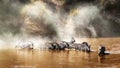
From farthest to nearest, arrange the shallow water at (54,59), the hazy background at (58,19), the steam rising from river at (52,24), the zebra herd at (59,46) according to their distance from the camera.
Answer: the hazy background at (58,19), the steam rising from river at (52,24), the zebra herd at (59,46), the shallow water at (54,59)

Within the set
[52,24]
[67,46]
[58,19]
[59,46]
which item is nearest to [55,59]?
[59,46]

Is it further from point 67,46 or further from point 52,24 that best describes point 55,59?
point 52,24

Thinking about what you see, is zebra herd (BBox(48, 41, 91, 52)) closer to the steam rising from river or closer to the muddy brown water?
the muddy brown water

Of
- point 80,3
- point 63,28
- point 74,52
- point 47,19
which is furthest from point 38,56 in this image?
point 80,3

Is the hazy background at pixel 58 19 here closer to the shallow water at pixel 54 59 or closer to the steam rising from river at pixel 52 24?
the steam rising from river at pixel 52 24

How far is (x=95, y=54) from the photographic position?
38031mm

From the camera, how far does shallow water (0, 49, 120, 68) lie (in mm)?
31047

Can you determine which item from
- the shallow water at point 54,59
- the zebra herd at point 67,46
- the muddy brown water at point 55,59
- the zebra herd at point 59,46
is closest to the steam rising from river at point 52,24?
the zebra herd at point 59,46

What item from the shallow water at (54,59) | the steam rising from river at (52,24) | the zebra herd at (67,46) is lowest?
the shallow water at (54,59)

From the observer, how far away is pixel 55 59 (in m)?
34.8

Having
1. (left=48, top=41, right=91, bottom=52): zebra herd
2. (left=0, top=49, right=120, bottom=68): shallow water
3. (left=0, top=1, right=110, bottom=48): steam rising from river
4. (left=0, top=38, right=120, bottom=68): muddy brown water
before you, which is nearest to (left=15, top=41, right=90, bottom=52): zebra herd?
(left=48, top=41, right=91, bottom=52): zebra herd

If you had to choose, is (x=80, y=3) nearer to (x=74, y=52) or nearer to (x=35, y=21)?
(x=35, y=21)

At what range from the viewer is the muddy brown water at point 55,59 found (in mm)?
31078

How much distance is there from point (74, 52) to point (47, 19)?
50.2 feet
